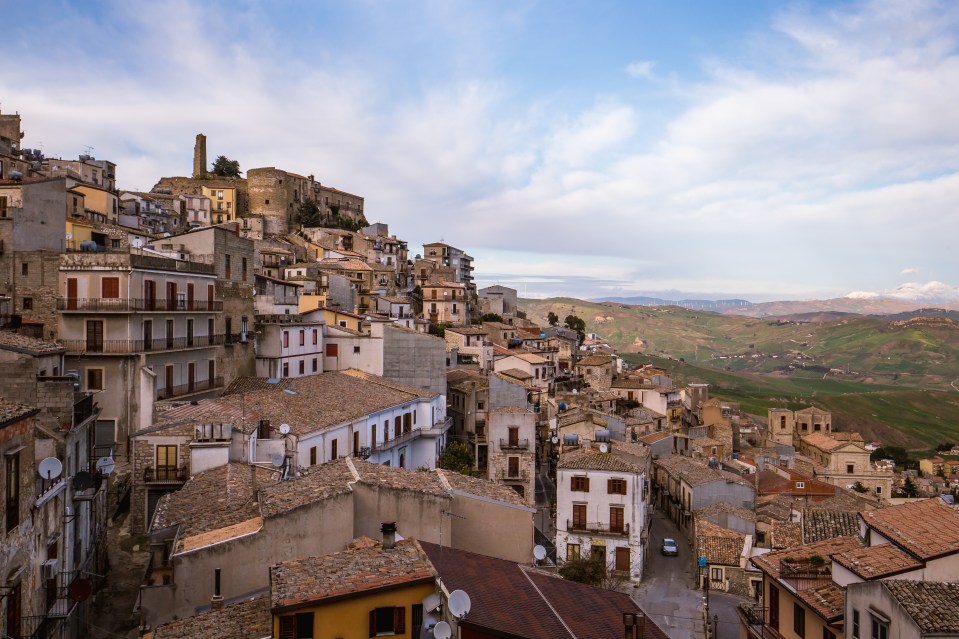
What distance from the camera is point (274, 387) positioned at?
36.6 meters

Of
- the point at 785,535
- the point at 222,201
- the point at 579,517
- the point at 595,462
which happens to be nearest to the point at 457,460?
the point at 579,517

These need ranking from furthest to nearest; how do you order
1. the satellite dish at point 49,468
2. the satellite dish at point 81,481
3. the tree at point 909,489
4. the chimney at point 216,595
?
1. the tree at point 909,489
2. the satellite dish at point 81,481
3. the chimney at point 216,595
4. the satellite dish at point 49,468

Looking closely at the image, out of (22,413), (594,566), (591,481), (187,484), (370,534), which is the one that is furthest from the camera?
(591,481)

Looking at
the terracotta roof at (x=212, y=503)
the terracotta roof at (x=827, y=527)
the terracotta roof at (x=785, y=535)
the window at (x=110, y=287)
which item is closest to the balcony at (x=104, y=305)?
the window at (x=110, y=287)

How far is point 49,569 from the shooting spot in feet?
50.2

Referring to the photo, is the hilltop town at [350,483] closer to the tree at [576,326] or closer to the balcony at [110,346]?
the balcony at [110,346]

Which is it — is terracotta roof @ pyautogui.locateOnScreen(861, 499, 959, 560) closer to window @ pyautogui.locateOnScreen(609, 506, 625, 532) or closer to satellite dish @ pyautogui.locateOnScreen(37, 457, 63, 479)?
window @ pyautogui.locateOnScreen(609, 506, 625, 532)

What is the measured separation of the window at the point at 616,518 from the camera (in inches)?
1367

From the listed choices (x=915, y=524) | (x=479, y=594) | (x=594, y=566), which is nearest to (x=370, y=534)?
(x=479, y=594)

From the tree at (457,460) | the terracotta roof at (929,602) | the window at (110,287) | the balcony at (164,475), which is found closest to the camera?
the terracotta roof at (929,602)

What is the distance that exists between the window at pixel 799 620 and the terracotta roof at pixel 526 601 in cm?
547

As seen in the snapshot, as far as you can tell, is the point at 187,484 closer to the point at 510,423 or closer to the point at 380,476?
the point at 380,476

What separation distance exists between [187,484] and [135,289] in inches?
479

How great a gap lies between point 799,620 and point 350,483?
37.0 feet
